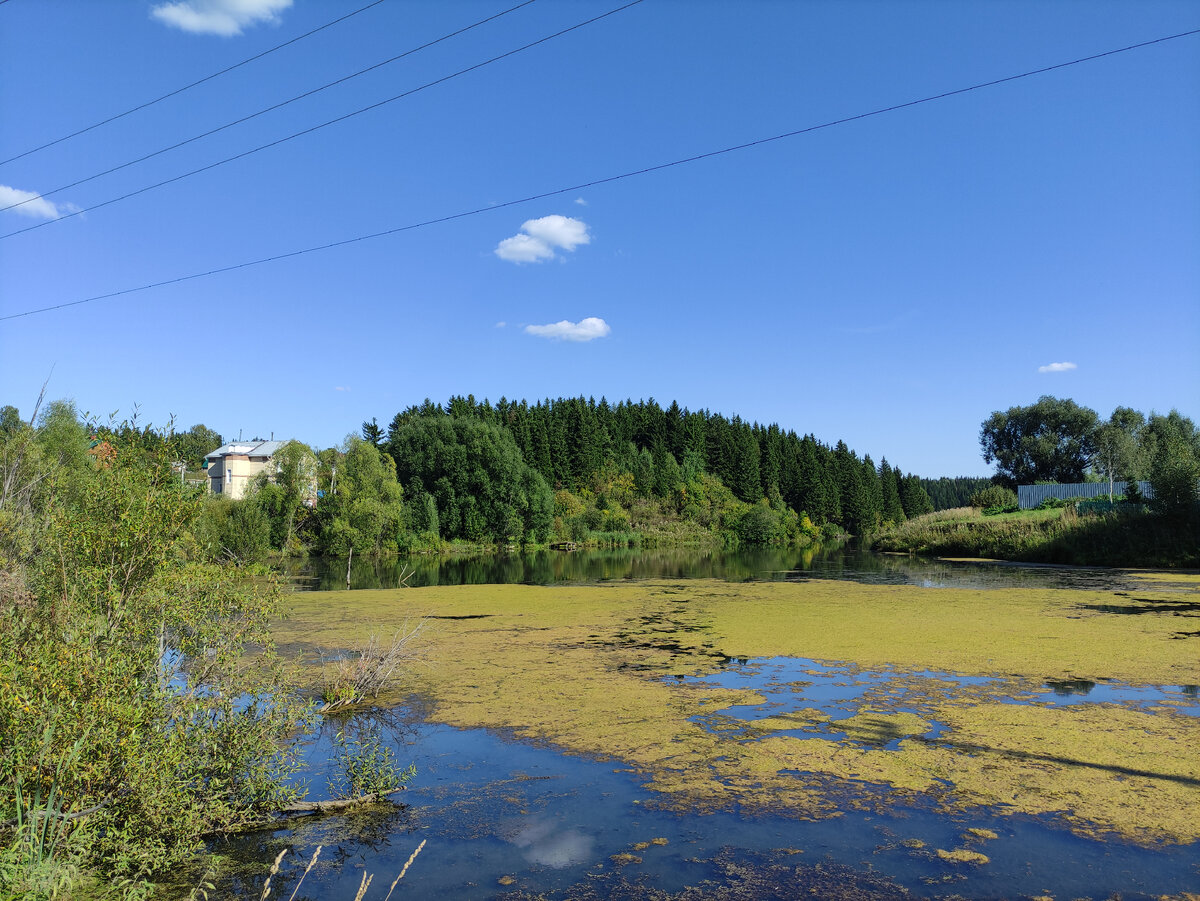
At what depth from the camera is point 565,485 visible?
229 ft

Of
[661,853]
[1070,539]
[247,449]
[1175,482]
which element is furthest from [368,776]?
[247,449]

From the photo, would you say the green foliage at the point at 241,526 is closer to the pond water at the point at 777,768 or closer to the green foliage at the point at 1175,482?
the pond water at the point at 777,768

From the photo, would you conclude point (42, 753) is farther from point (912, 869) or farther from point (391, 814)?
point (912, 869)

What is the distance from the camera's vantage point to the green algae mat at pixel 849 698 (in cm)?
629

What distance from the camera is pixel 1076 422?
2387 inches

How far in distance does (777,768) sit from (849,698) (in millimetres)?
2795

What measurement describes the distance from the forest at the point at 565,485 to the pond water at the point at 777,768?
18925 millimetres

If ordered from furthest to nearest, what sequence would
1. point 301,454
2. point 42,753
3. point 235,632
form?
point 301,454, point 235,632, point 42,753

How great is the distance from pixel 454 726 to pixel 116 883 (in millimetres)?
4130

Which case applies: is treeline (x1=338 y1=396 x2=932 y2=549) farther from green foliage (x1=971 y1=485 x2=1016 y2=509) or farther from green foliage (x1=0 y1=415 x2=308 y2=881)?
green foliage (x1=0 y1=415 x2=308 y2=881)

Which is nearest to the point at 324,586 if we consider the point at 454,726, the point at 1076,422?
the point at 454,726

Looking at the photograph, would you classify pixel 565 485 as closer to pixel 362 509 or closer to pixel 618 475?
pixel 618 475

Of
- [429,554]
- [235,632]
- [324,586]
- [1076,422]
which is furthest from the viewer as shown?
[1076,422]

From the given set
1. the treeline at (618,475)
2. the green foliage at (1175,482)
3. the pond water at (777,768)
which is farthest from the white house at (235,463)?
the green foliage at (1175,482)
